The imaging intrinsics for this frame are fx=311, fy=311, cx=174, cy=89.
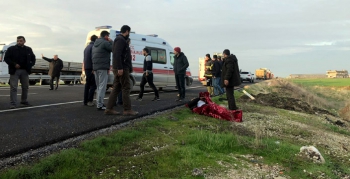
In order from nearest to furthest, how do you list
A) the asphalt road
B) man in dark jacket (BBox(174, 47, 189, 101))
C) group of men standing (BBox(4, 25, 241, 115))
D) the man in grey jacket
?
the asphalt road < group of men standing (BBox(4, 25, 241, 115)) < the man in grey jacket < man in dark jacket (BBox(174, 47, 189, 101))

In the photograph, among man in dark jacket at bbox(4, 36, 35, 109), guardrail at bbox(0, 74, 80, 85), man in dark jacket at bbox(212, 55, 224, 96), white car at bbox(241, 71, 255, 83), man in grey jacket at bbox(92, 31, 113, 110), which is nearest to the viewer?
man in grey jacket at bbox(92, 31, 113, 110)

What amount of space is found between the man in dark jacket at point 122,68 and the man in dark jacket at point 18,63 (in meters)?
2.98

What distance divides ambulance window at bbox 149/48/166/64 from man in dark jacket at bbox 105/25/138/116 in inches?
294

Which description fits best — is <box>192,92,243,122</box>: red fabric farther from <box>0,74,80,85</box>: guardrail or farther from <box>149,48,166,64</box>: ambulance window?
<box>0,74,80,85</box>: guardrail

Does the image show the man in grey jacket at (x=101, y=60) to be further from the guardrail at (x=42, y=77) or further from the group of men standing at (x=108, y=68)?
the guardrail at (x=42, y=77)

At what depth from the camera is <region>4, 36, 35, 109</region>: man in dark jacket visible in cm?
811

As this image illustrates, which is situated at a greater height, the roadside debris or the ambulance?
the ambulance

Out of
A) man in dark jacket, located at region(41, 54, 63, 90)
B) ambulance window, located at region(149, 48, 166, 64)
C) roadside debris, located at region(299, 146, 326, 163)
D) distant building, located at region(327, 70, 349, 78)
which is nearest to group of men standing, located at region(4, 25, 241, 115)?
roadside debris, located at region(299, 146, 326, 163)

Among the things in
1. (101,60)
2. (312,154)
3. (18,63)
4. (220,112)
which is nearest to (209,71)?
(220,112)

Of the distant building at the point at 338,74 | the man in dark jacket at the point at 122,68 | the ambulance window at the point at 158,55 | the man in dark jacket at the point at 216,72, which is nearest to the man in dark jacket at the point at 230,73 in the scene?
the man in dark jacket at the point at 122,68

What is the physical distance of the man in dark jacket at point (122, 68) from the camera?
6.59m

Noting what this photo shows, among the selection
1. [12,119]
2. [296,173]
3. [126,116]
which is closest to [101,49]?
[126,116]

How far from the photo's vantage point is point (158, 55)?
1477 centimetres

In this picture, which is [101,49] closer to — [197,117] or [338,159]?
[197,117]
